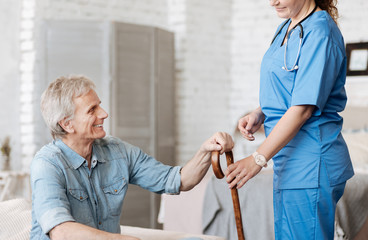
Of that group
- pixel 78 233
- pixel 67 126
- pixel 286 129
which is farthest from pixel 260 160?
pixel 67 126

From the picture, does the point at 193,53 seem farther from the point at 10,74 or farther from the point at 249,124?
the point at 249,124

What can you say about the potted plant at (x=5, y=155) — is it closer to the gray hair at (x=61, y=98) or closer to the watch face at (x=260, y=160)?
the gray hair at (x=61, y=98)

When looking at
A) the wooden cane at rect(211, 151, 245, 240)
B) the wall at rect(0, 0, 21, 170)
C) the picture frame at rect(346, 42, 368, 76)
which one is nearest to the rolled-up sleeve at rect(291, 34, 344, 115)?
the wooden cane at rect(211, 151, 245, 240)

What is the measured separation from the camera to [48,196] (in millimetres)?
1572

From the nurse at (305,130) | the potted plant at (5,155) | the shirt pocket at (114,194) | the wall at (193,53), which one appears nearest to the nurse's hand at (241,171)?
the nurse at (305,130)

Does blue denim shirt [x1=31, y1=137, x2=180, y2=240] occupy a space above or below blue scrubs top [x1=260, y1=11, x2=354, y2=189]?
below

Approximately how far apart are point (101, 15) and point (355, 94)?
8.52 feet

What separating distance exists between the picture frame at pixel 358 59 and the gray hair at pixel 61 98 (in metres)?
3.47

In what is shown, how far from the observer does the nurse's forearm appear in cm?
155

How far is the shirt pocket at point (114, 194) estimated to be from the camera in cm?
184

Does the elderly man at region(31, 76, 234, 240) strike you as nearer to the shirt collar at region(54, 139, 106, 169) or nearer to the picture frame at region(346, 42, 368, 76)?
the shirt collar at region(54, 139, 106, 169)

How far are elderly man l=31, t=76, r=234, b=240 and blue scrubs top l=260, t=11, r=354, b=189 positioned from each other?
228 millimetres

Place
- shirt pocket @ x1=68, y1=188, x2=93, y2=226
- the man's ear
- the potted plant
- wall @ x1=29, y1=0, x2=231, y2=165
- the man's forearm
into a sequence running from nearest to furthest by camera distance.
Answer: the man's forearm
shirt pocket @ x1=68, y1=188, x2=93, y2=226
the man's ear
the potted plant
wall @ x1=29, y1=0, x2=231, y2=165

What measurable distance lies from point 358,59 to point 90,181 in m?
3.58
